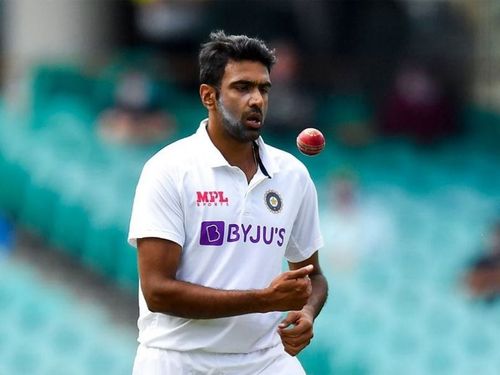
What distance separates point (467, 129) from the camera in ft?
36.7

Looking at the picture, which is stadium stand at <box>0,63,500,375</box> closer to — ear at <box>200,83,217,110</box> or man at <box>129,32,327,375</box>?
man at <box>129,32,327,375</box>

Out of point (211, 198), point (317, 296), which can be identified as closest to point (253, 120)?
point (211, 198)

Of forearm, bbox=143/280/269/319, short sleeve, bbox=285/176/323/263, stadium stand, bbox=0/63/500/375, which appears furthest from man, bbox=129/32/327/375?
stadium stand, bbox=0/63/500/375

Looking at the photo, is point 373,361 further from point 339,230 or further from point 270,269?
point 270,269

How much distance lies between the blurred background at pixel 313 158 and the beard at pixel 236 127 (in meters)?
4.48

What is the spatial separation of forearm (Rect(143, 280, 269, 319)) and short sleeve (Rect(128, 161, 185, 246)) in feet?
0.53

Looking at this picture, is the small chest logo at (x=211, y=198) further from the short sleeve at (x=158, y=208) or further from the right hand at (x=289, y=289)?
the right hand at (x=289, y=289)

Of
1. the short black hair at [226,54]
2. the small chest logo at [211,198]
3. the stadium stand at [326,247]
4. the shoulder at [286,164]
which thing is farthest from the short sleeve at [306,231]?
the stadium stand at [326,247]

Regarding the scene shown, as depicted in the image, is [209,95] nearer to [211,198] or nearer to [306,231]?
[211,198]

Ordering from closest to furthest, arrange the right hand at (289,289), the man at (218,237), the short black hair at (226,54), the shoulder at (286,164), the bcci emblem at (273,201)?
the right hand at (289,289)
the man at (218,237)
the short black hair at (226,54)
the bcci emblem at (273,201)
the shoulder at (286,164)

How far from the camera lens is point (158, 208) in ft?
13.0

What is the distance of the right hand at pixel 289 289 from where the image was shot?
12.5 feet

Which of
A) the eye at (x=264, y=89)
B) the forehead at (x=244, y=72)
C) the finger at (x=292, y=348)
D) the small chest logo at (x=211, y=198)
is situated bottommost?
the finger at (x=292, y=348)

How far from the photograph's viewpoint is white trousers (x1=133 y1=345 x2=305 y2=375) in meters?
4.09
